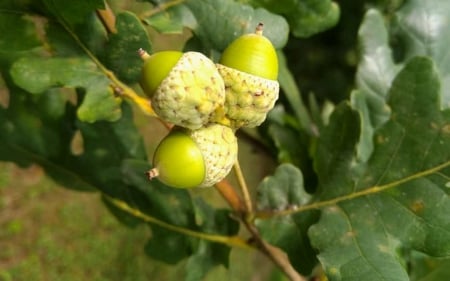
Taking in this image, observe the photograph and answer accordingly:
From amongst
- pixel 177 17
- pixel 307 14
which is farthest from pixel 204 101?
pixel 307 14

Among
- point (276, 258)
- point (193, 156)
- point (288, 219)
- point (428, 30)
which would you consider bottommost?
point (276, 258)

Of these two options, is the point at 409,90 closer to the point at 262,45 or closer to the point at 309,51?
the point at 262,45

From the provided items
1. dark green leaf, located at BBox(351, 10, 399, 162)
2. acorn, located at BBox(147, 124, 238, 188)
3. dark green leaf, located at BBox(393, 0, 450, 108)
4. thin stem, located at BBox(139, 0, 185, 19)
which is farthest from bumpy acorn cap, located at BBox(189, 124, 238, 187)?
dark green leaf, located at BBox(393, 0, 450, 108)

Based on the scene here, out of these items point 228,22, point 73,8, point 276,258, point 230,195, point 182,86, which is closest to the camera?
point 182,86

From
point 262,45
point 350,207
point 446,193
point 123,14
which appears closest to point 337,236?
point 350,207

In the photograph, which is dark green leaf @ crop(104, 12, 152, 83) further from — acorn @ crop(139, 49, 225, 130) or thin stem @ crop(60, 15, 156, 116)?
acorn @ crop(139, 49, 225, 130)

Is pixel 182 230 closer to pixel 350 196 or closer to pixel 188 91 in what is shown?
pixel 350 196

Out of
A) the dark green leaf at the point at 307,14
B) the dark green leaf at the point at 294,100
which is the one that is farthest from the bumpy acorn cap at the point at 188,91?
the dark green leaf at the point at 294,100

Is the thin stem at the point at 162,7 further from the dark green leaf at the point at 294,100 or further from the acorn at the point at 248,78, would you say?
the dark green leaf at the point at 294,100
